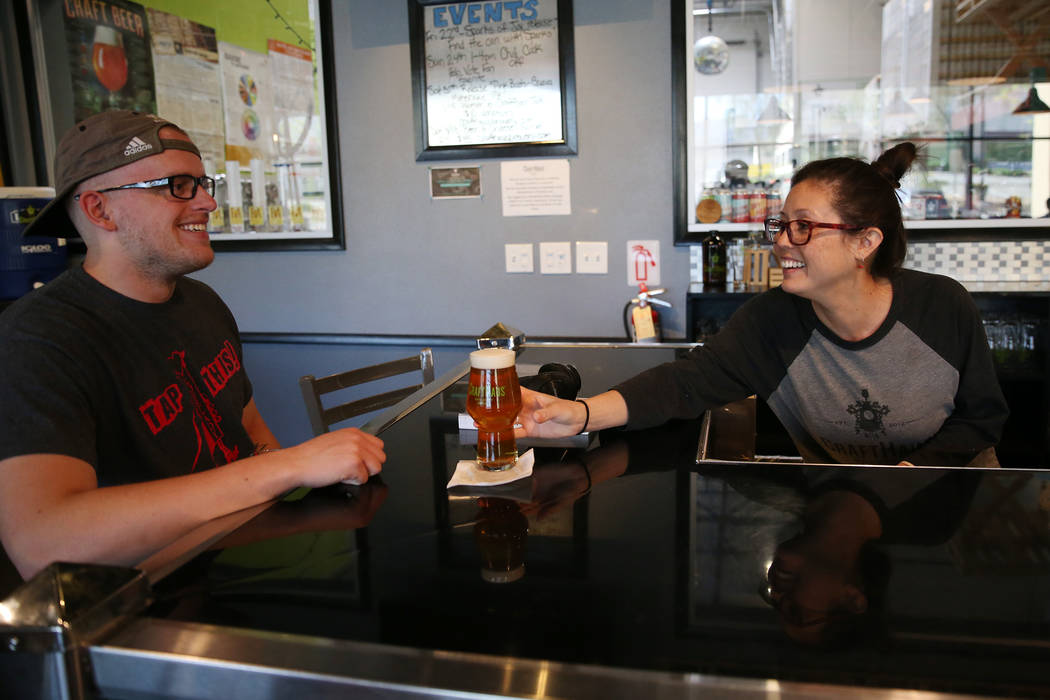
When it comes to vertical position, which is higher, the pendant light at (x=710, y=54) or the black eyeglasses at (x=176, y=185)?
the pendant light at (x=710, y=54)

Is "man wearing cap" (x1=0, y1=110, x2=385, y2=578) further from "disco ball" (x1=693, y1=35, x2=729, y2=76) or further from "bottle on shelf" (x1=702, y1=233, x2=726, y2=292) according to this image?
"disco ball" (x1=693, y1=35, x2=729, y2=76)

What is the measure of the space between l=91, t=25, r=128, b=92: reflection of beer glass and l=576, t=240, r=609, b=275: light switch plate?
2382 millimetres

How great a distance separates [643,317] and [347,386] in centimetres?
142

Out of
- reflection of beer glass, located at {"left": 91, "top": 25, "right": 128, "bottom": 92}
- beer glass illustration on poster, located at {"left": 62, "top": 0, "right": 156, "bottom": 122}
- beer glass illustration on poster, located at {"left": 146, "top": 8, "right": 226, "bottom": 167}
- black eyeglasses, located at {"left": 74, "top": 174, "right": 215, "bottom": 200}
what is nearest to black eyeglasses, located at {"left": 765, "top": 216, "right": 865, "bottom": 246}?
black eyeglasses, located at {"left": 74, "top": 174, "right": 215, "bottom": 200}

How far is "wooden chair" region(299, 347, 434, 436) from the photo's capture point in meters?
2.13

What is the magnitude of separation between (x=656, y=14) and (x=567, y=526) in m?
2.70

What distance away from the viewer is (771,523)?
1.05m

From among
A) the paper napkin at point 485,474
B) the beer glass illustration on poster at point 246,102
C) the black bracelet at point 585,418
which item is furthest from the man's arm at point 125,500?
the beer glass illustration on poster at point 246,102

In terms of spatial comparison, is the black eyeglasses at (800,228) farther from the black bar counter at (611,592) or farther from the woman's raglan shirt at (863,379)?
the black bar counter at (611,592)

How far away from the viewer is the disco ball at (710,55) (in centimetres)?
320

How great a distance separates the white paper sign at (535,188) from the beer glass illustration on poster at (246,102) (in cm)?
118

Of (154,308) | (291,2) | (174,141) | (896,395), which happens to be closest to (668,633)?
(896,395)

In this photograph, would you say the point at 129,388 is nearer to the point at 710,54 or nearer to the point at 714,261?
the point at 714,261

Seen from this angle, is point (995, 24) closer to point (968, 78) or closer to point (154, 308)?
point (968, 78)
